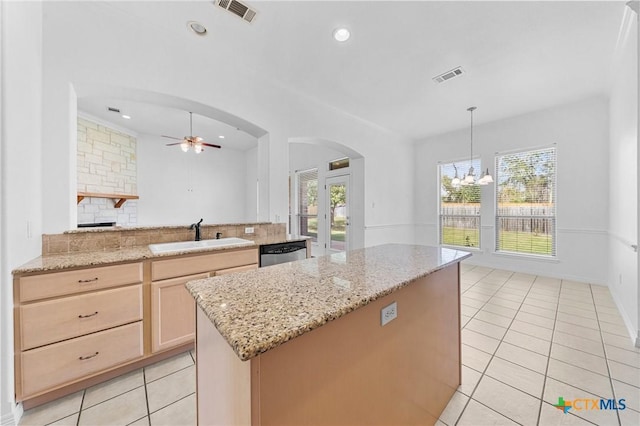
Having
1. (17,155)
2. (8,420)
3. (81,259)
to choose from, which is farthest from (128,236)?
(8,420)

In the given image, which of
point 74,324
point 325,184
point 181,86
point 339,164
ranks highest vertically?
point 181,86

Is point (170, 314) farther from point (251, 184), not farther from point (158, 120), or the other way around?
point (251, 184)

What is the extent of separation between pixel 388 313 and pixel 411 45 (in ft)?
9.45

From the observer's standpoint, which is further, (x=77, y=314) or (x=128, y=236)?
(x=128, y=236)

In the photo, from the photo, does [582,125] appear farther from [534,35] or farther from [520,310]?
[520,310]

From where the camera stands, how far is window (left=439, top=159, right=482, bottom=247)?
5.32m

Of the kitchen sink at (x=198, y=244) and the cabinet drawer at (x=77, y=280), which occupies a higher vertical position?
the kitchen sink at (x=198, y=244)

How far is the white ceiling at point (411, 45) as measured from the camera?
2203 millimetres

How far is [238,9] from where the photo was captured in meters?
2.21

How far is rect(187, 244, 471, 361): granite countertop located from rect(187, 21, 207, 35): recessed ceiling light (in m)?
2.62

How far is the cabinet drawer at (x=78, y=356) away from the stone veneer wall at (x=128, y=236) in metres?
0.82

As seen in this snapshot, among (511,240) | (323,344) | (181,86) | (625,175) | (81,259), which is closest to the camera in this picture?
(323,344)

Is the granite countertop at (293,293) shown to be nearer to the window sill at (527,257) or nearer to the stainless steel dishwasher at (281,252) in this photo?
the stainless steel dishwasher at (281,252)

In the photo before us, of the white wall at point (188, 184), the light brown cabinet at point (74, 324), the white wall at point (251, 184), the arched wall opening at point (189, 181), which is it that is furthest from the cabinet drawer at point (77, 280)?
the white wall at point (251, 184)
